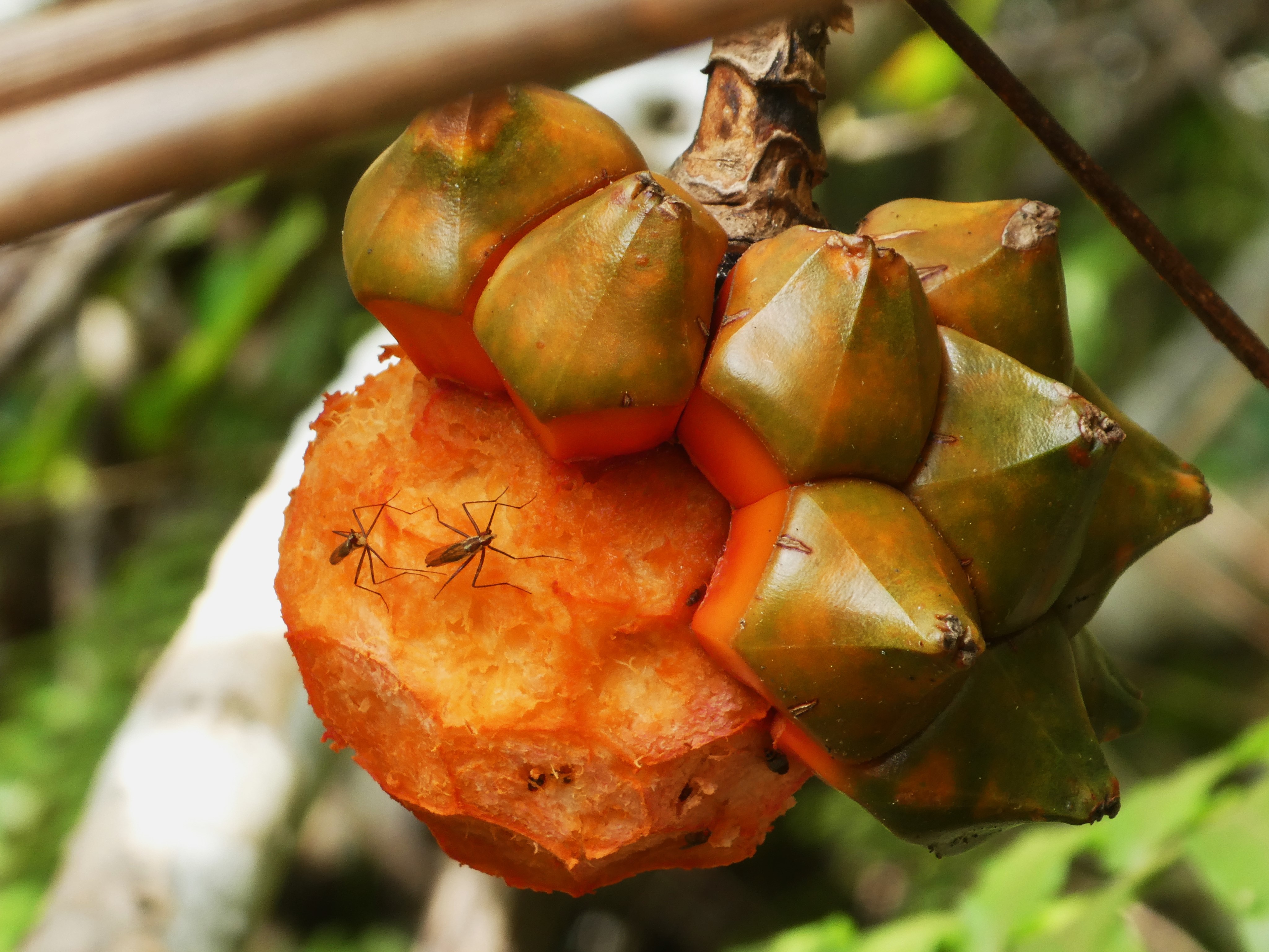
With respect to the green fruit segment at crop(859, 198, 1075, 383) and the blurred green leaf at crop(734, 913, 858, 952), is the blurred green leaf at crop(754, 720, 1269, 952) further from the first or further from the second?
the green fruit segment at crop(859, 198, 1075, 383)

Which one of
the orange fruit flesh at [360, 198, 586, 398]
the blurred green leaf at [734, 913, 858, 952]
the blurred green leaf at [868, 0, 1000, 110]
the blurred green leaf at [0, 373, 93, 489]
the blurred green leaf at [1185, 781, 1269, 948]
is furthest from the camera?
the blurred green leaf at [0, 373, 93, 489]

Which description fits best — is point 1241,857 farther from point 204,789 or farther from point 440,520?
point 204,789

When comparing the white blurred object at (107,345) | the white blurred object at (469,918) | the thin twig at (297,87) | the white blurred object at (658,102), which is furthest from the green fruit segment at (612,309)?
the white blurred object at (107,345)

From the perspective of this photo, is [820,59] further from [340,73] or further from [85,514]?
[85,514]

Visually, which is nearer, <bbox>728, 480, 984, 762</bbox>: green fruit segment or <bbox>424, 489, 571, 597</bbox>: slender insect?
<bbox>728, 480, 984, 762</bbox>: green fruit segment

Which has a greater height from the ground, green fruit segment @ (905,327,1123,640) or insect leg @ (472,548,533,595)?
green fruit segment @ (905,327,1123,640)

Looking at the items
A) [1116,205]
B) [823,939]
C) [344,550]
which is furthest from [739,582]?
[823,939]

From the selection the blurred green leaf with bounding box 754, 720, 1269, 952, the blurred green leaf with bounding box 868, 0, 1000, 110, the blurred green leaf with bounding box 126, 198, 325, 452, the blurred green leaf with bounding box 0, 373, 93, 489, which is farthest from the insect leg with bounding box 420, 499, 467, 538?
the blurred green leaf with bounding box 0, 373, 93, 489

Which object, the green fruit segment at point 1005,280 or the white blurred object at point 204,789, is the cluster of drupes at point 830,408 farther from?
the white blurred object at point 204,789
